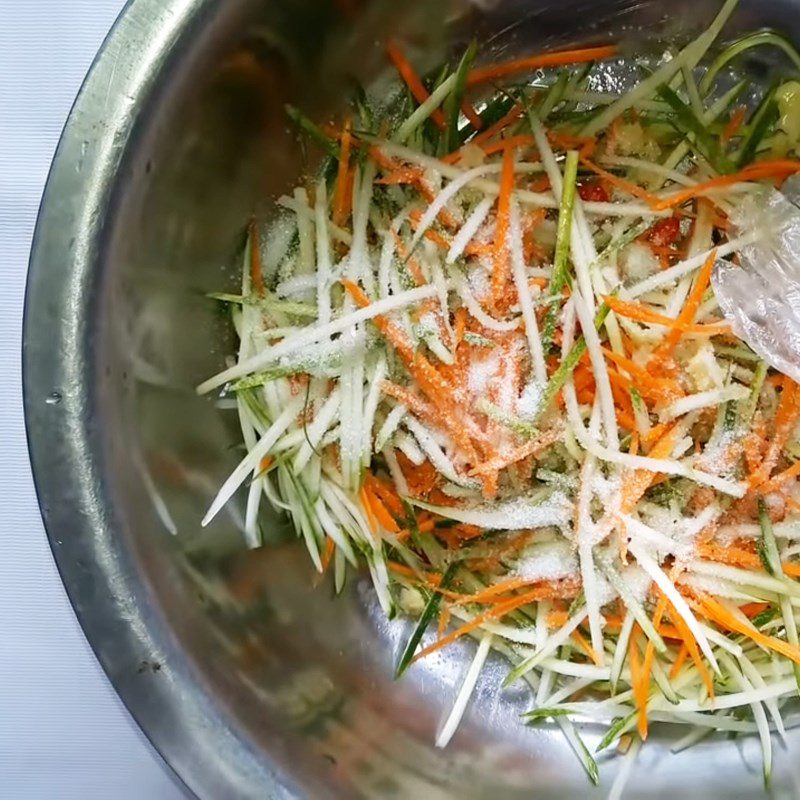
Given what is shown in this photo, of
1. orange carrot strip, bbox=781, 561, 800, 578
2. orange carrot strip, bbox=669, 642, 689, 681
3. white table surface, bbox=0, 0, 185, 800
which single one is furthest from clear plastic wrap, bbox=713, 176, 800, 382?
white table surface, bbox=0, 0, 185, 800

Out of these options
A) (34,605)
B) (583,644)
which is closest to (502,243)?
(583,644)

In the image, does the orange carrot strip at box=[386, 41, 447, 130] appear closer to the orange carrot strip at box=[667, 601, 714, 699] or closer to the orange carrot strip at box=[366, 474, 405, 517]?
the orange carrot strip at box=[366, 474, 405, 517]

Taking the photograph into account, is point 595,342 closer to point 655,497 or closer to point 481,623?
point 655,497

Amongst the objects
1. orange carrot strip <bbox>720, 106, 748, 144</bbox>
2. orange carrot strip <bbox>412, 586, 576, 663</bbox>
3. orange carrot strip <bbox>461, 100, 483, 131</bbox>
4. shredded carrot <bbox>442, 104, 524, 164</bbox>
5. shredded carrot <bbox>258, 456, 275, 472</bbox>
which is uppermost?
orange carrot strip <bbox>461, 100, 483, 131</bbox>

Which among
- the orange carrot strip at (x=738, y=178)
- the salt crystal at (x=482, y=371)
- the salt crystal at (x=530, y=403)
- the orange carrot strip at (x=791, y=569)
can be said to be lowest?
the orange carrot strip at (x=791, y=569)

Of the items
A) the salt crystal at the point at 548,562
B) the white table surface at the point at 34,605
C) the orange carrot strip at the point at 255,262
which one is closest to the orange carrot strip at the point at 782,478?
the salt crystal at the point at 548,562

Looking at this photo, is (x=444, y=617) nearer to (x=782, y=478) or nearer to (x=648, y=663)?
(x=648, y=663)

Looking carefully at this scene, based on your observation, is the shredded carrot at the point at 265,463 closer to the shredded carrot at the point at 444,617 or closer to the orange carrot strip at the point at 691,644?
the shredded carrot at the point at 444,617
